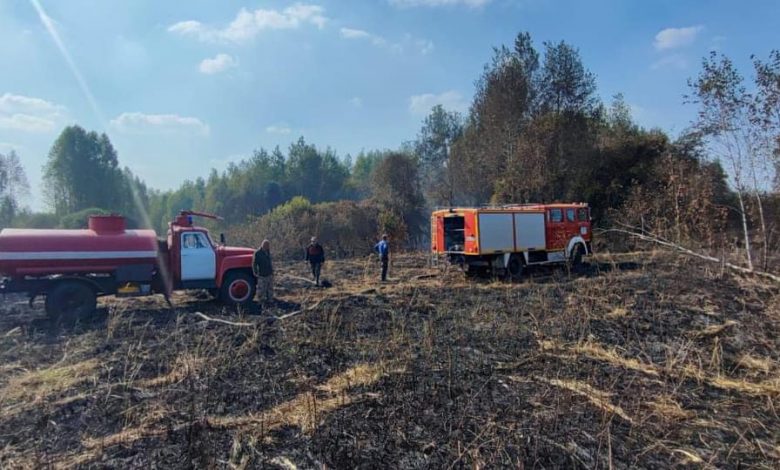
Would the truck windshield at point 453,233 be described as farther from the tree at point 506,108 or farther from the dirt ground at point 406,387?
the tree at point 506,108

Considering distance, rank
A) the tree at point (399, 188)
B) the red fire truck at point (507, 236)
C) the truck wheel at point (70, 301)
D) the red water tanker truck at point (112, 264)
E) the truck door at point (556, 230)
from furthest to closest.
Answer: the tree at point (399, 188)
the truck door at point (556, 230)
the red fire truck at point (507, 236)
the truck wheel at point (70, 301)
the red water tanker truck at point (112, 264)

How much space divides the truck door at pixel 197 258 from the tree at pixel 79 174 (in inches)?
1575

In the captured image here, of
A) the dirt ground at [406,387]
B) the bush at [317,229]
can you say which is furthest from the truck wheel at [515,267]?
the bush at [317,229]

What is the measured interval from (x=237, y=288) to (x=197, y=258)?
3.98 feet

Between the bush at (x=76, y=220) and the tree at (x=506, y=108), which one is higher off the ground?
the tree at (x=506, y=108)

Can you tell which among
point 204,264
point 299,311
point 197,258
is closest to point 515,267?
point 299,311

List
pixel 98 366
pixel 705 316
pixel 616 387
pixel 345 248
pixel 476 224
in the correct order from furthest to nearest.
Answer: pixel 345 248 → pixel 476 224 → pixel 705 316 → pixel 98 366 → pixel 616 387

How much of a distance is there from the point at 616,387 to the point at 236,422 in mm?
4414

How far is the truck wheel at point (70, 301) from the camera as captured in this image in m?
10.6

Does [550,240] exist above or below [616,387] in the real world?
Result: above

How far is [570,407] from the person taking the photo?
5.39 meters

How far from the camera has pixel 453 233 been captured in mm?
17000

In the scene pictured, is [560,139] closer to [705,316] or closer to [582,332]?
[705,316]

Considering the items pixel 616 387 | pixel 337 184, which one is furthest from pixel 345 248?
pixel 337 184
